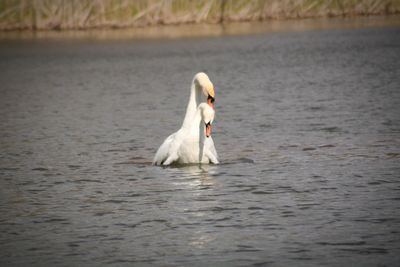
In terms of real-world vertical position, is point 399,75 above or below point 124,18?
above

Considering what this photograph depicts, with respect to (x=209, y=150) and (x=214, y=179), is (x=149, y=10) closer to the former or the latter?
(x=209, y=150)

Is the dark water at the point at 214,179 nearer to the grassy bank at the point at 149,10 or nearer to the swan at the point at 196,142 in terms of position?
the swan at the point at 196,142

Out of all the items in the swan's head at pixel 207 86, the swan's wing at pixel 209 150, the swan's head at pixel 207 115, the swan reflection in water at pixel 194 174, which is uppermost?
the swan's head at pixel 207 86

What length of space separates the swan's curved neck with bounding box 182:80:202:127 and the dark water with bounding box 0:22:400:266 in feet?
2.78

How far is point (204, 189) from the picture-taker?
17641mm

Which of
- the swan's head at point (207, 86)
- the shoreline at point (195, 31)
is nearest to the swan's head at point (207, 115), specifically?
the swan's head at point (207, 86)

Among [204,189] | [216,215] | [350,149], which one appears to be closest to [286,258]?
[216,215]

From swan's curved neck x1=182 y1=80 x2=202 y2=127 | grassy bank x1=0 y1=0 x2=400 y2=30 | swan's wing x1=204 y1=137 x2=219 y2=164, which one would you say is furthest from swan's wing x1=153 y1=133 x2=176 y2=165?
grassy bank x1=0 y1=0 x2=400 y2=30

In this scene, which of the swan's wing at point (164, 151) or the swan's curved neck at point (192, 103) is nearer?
the swan's curved neck at point (192, 103)

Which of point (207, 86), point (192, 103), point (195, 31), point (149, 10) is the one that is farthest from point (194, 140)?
point (149, 10)

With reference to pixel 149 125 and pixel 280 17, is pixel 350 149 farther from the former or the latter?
pixel 280 17

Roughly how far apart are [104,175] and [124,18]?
10720cm

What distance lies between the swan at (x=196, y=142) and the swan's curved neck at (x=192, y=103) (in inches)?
4.1

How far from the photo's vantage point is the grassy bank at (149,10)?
12431 cm
